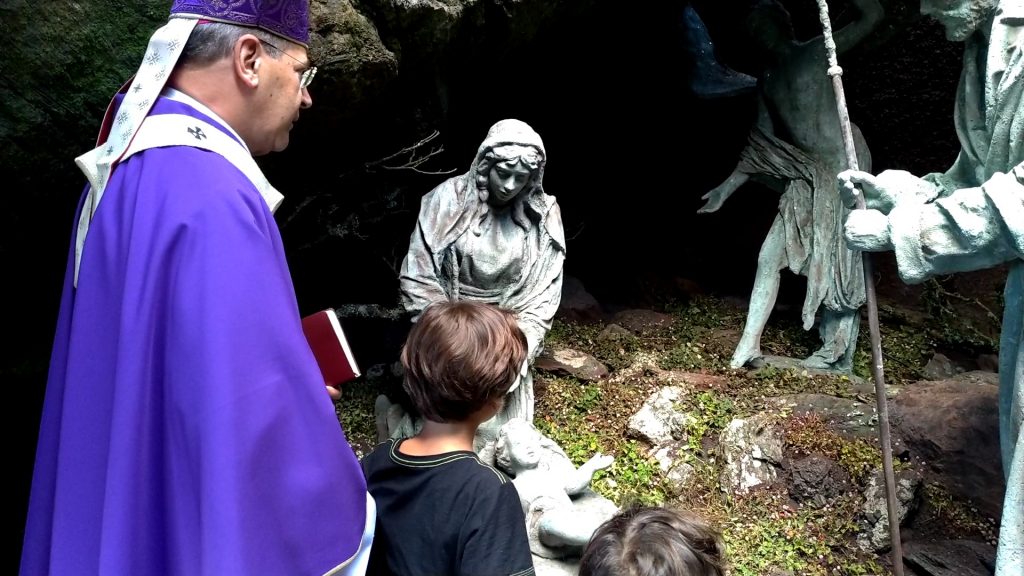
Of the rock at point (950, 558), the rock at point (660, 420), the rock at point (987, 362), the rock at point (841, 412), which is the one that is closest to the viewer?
the rock at point (950, 558)

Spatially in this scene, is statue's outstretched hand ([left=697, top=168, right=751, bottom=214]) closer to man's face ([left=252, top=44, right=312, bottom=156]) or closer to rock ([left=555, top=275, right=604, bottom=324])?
rock ([left=555, top=275, right=604, bottom=324])

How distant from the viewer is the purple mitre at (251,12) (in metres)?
1.69

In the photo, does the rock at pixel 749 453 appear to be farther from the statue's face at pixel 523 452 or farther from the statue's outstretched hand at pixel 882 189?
the statue's outstretched hand at pixel 882 189

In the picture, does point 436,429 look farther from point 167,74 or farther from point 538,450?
point 538,450

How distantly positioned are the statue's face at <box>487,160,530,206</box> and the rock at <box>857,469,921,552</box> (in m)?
2.26

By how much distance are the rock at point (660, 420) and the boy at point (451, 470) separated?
8.25 ft

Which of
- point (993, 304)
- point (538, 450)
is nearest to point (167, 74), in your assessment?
point (538, 450)

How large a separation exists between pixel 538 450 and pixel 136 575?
1.95 meters

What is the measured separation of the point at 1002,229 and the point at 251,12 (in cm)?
229

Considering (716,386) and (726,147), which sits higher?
(726,147)

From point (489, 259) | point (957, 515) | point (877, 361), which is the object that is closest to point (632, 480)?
point (489, 259)

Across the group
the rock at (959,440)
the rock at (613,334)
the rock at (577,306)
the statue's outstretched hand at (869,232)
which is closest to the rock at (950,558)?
Result: the rock at (959,440)

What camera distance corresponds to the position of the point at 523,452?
3213mm

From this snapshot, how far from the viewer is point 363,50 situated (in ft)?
13.2
